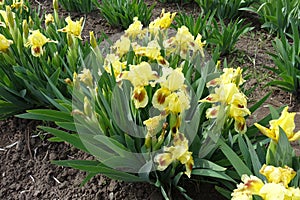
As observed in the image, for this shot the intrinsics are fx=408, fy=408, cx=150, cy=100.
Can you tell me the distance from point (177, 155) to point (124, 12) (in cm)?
202

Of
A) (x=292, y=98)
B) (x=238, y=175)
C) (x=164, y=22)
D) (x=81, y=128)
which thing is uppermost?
(x=164, y=22)

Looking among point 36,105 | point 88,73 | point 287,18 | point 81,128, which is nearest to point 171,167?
point 81,128

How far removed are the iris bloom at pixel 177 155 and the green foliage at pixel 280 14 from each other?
6.24ft

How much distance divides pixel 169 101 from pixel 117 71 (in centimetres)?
37

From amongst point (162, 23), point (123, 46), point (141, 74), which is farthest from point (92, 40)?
point (141, 74)

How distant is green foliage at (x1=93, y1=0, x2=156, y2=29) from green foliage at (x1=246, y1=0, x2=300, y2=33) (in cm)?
96

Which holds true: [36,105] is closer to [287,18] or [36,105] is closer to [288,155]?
[288,155]

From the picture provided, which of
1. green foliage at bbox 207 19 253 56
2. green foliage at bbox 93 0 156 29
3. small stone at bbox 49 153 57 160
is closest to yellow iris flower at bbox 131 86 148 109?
small stone at bbox 49 153 57 160

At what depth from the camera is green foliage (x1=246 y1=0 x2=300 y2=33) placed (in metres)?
3.29

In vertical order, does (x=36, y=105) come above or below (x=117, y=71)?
below

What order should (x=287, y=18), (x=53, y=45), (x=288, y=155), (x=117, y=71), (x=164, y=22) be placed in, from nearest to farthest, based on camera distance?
(x=288, y=155) < (x=117, y=71) < (x=164, y=22) < (x=53, y=45) < (x=287, y=18)

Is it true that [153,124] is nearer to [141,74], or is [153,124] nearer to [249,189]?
[141,74]

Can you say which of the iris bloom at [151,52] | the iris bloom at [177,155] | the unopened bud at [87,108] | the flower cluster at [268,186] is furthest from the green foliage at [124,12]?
the flower cluster at [268,186]

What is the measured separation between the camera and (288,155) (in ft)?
5.44
